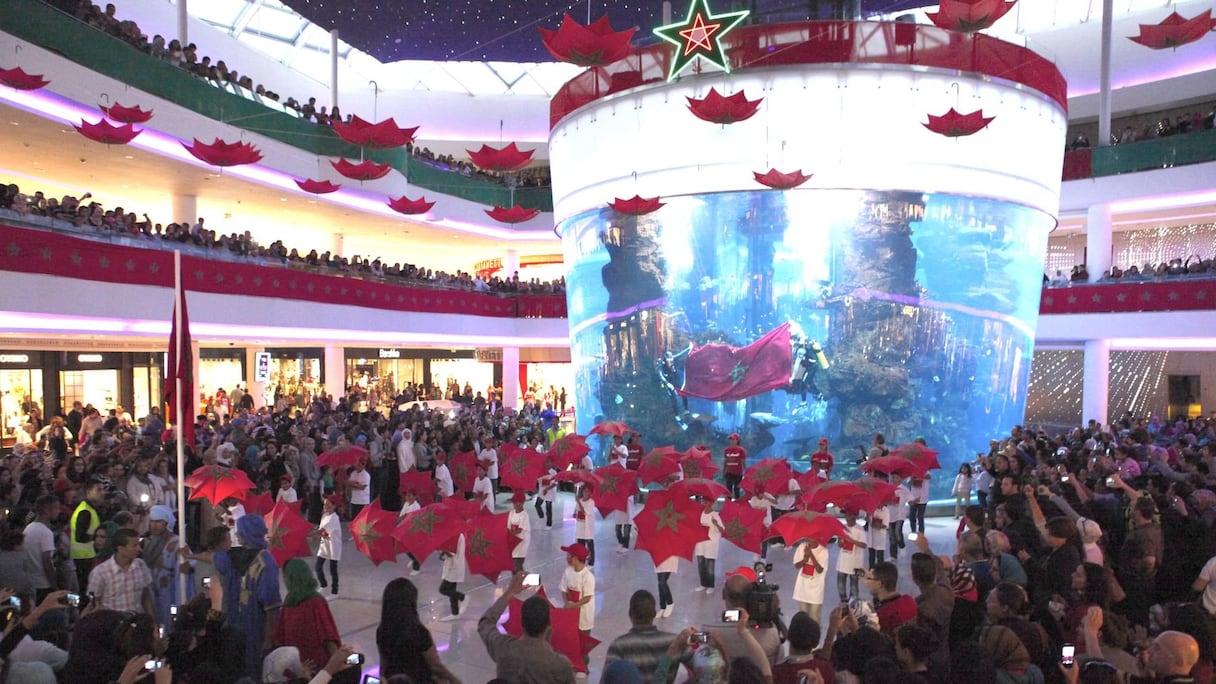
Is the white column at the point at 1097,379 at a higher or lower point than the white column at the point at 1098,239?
lower

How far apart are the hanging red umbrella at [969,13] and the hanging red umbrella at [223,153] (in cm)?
1193

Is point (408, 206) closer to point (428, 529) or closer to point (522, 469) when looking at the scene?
point (522, 469)

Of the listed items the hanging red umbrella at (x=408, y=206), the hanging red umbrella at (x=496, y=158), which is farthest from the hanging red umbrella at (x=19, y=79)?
the hanging red umbrella at (x=408, y=206)

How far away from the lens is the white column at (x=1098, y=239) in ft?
86.4

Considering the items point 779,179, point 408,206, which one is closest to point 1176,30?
point 779,179

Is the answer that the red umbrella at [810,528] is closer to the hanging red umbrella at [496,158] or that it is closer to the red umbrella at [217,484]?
the red umbrella at [217,484]

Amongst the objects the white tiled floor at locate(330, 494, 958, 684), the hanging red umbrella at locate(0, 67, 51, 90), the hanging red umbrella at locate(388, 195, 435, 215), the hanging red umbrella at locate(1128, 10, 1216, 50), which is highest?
the hanging red umbrella at locate(1128, 10, 1216, 50)

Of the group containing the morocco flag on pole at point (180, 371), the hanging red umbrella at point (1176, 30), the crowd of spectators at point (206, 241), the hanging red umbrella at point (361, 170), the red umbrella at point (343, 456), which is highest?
the hanging red umbrella at point (1176, 30)

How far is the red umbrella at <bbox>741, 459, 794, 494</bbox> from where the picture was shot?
1313cm

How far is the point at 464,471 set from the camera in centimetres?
1530

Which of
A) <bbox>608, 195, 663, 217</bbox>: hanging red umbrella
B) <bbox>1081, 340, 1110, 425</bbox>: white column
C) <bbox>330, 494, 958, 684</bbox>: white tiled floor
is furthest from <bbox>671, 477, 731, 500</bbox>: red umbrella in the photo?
<bbox>1081, 340, 1110, 425</bbox>: white column

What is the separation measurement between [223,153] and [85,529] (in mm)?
9056

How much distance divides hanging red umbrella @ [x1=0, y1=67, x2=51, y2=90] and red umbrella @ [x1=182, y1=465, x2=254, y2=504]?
711cm

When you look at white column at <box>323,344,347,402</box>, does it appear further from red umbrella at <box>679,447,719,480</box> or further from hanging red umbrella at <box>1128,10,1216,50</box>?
hanging red umbrella at <box>1128,10,1216,50</box>
